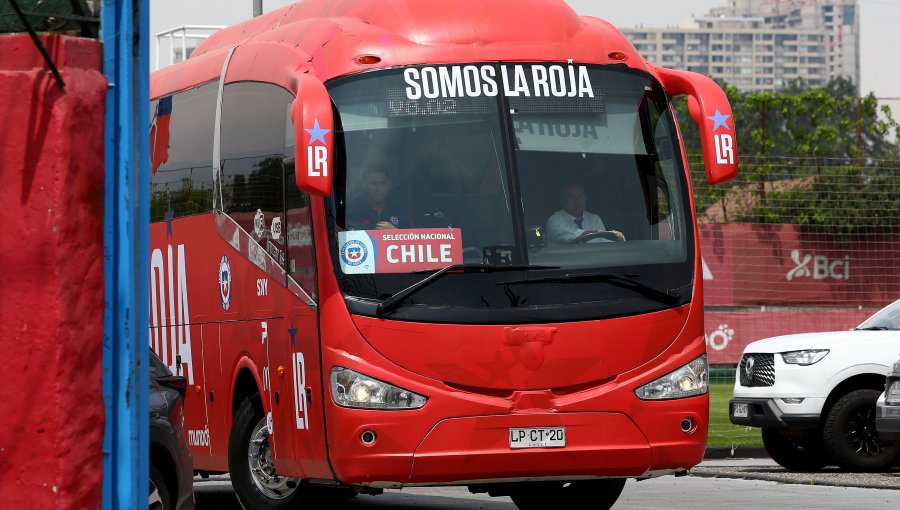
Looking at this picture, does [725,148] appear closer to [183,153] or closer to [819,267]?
[183,153]

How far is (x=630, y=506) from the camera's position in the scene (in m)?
13.4

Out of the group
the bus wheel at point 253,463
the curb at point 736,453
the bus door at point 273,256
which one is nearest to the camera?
the bus door at point 273,256

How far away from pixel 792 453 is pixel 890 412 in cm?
272

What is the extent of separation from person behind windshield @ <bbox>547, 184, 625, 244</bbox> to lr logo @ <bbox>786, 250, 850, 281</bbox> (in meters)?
25.6

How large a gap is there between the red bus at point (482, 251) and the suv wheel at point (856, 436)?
651 centimetres

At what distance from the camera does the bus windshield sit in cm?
1042

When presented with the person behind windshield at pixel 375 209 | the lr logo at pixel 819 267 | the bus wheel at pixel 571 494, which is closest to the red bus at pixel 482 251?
the person behind windshield at pixel 375 209

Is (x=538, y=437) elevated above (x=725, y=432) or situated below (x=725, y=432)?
above

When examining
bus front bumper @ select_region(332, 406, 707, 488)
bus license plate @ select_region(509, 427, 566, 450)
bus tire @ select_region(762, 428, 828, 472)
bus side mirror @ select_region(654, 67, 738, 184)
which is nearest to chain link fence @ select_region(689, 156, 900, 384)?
bus tire @ select_region(762, 428, 828, 472)

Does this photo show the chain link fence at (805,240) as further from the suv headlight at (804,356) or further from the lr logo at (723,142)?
the lr logo at (723,142)

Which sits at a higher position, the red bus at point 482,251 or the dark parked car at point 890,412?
the red bus at point 482,251

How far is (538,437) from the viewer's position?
407 inches

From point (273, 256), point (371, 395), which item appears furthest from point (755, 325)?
point (371, 395)

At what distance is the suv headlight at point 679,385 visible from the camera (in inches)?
416
